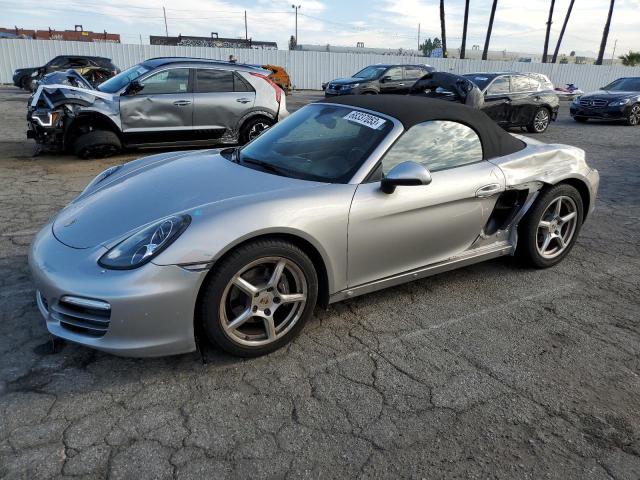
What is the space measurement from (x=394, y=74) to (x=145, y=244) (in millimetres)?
16689

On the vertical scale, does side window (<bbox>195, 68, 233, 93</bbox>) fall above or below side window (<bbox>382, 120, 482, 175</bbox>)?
above

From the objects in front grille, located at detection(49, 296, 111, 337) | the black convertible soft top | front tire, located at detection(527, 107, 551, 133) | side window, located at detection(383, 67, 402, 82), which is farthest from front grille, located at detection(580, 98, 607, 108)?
front grille, located at detection(49, 296, 111, 337)

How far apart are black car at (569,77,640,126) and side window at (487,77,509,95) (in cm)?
465

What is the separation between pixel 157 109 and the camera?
8039 mm

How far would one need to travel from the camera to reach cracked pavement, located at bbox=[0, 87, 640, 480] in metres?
2.13

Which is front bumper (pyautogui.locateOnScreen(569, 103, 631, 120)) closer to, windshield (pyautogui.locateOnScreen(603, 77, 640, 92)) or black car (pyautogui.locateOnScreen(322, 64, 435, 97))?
windshield (pyautogui.locateOnScreen(603, 77, 640, 92))

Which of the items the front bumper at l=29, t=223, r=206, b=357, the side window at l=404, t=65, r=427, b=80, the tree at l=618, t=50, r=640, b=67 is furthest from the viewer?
the tree at l=618, t=50, r=640, b=67

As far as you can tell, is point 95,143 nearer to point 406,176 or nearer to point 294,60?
point 406,176

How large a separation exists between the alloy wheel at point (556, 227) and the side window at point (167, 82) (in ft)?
20.9

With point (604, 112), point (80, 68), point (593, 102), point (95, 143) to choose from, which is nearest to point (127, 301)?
point (95, 143)

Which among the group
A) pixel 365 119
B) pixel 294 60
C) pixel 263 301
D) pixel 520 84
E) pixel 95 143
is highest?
pixel 294 60

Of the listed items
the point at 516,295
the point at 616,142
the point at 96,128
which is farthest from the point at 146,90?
the point at 616,142

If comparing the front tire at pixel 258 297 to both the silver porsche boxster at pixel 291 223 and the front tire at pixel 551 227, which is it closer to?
the silver porsche boxster at pixel 291 223

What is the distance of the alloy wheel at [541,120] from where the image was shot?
13.1 meters
